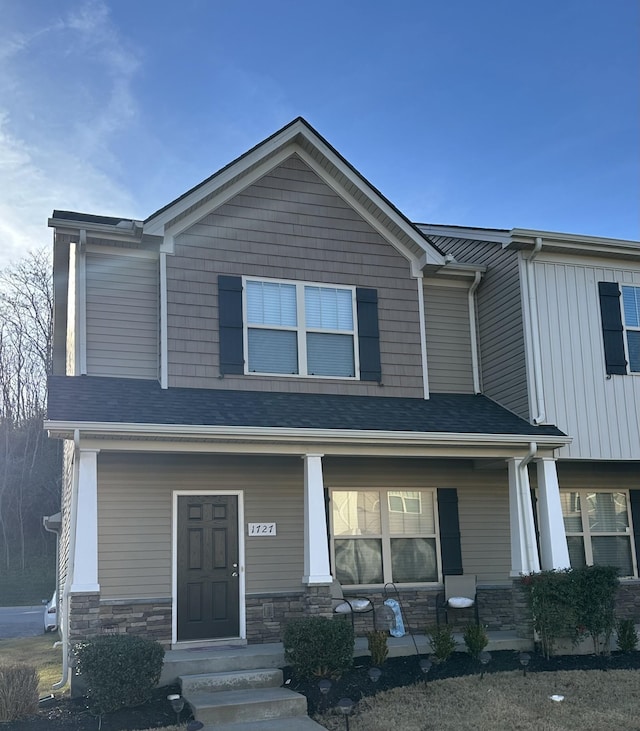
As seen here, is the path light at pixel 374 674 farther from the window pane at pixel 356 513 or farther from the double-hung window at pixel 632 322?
the double-hung window at pixel 632 322

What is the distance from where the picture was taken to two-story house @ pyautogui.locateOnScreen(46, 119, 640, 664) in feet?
31.1

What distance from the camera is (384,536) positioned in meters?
11.2

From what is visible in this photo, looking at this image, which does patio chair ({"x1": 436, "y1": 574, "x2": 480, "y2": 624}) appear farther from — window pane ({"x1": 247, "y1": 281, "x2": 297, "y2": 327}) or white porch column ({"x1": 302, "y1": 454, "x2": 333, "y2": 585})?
window pane ({"x1": 247, "y1": 281, "x2": 297, "y2": 327})

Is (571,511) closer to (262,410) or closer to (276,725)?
(262,410)

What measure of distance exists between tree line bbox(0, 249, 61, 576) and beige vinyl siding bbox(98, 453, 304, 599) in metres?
20.6

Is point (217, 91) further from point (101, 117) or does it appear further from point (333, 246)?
point (333, 246)

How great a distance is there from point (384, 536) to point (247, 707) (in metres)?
4.09

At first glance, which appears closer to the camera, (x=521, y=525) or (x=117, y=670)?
(x=117, y=670)

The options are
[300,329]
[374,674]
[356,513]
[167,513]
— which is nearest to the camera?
[374,674]

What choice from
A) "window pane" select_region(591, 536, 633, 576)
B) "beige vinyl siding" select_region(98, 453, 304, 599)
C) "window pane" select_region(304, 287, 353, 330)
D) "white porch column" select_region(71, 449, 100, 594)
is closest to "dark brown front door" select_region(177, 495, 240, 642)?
"beige vinyl siding" select_region(98, 453, 304, 599)

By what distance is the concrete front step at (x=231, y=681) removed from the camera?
8.16 metres

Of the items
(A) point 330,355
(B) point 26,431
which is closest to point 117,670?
(A) point 330,355

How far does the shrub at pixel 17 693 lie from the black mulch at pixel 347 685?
90 millimetres

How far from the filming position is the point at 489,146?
14453mm
